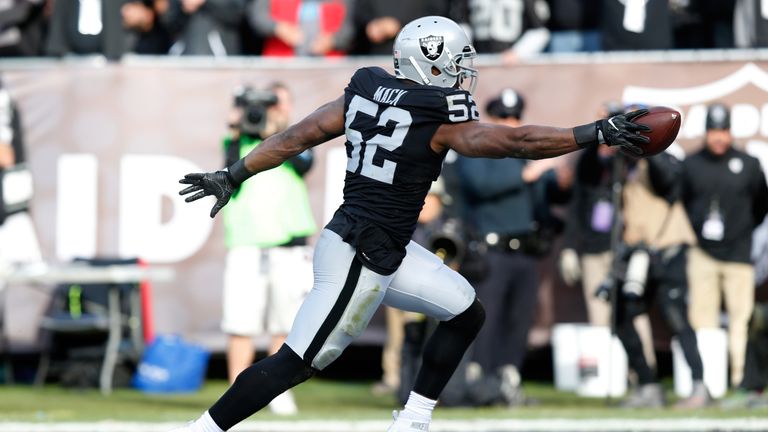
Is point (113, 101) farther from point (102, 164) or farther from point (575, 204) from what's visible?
point (575, 204)

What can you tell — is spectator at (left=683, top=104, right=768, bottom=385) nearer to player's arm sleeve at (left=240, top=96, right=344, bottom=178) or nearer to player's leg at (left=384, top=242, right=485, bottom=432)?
player's leg at (left=384, top=242, right=485, bottom=432)

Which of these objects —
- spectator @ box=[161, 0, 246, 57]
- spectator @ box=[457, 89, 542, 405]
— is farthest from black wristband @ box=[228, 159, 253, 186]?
spectator @ box=[161, 0, 246, 57]

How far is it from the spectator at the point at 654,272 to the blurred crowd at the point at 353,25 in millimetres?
1362

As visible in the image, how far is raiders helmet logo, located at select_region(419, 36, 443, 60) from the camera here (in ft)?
19.4

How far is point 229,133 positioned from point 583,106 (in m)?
2.42

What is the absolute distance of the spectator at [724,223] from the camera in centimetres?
966

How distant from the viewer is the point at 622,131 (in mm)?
5465

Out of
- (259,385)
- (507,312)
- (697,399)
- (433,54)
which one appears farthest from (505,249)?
(259,385)

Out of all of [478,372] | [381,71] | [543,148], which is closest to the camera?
[543,148]

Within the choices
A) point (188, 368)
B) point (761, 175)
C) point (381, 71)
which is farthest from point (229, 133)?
point (381, 71)

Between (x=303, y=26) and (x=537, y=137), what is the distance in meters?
5.58

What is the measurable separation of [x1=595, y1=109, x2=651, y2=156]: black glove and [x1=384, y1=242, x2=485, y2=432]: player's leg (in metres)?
1.02

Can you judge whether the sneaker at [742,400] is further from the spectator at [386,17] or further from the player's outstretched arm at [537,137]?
the player's outstretched arm at [537,137]

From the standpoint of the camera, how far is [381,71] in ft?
19.8
